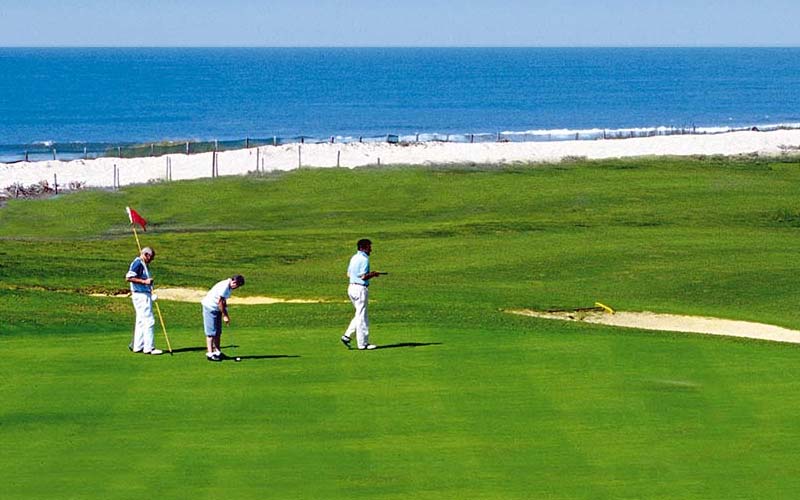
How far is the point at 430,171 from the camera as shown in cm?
7856

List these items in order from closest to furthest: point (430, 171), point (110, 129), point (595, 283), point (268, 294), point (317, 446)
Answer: point (317, 446), point (268, 294), point (595, 283), point (430, 171), point (110, 129)

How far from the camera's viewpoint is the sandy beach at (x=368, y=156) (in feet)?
310

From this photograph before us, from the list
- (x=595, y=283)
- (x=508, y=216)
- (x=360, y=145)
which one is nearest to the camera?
(x=595, y=283)

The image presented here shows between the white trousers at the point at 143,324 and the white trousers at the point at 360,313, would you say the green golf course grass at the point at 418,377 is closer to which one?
the white trousers at the point at 143,324

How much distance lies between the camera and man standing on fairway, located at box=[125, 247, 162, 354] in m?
25.3

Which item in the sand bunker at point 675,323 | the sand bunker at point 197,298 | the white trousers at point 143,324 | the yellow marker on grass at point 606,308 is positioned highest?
the white trousers at point 143,324

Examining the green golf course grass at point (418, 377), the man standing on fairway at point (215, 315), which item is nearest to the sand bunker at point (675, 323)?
the green golf course grass at point (418, 377)

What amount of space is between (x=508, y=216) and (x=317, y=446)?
42624 millimetres

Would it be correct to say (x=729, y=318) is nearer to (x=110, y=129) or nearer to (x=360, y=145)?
(x=360, y=145)

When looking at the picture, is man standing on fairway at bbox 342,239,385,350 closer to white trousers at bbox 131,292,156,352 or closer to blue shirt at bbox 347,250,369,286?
blue shirt at bbox 347,250,369,286

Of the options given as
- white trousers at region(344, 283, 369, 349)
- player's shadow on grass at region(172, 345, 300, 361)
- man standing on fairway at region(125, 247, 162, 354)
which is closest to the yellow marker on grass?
white trousers at region(344, 283, 369, 349)

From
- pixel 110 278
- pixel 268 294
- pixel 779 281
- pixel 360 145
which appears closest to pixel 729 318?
pixel 779 281

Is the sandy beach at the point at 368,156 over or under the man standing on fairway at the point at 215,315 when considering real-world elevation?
under

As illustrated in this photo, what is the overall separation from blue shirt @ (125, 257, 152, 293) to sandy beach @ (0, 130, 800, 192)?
6153 cm
